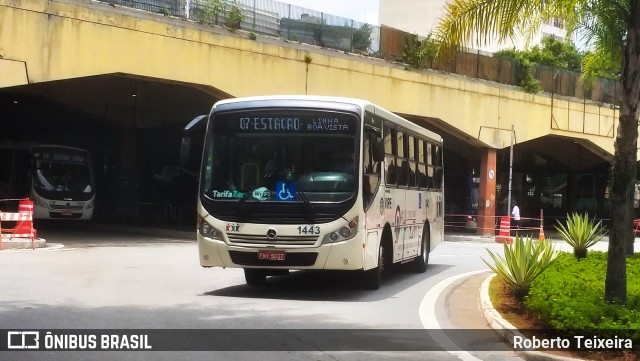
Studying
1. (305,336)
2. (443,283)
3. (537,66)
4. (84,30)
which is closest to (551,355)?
(305,336)

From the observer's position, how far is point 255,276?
48.8 feet

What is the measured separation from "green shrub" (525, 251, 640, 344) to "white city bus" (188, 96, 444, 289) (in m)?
2.94

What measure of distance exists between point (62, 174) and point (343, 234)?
2235 centimetres

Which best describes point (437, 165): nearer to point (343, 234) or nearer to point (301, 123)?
point (301, 123)

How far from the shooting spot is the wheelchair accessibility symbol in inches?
515

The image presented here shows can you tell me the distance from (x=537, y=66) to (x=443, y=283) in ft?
87.3

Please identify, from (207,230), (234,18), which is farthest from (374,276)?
(234,18)

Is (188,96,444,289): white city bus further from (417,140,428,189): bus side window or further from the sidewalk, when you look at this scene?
(417,140,428,189): bus side window

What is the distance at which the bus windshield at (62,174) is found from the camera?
32281mm

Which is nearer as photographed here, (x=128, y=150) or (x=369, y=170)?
(x=369, y=170)

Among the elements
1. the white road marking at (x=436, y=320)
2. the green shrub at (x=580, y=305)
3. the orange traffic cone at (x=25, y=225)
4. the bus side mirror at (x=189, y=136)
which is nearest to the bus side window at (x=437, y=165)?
the white road marking at (x=436, y=320)

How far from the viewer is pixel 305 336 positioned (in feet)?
32.6

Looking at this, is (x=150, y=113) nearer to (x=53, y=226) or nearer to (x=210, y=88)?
(x=53, y=226)

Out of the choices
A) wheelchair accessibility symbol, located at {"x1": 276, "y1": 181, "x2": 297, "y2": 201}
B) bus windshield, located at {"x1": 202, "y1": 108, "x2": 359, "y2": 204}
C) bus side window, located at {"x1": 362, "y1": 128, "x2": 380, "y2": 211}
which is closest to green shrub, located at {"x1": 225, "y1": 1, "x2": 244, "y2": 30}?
bus side window, located at {"x1": 362, "y1": 128, "x2": 380, "y2": 211}
